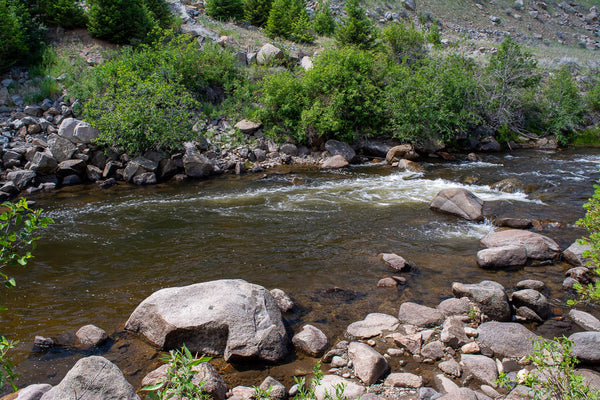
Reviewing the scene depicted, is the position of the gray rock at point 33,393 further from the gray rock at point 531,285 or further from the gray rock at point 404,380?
the gray rock at point 531,285

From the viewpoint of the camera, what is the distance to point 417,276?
26.7 ft

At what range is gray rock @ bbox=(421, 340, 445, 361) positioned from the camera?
5625mm

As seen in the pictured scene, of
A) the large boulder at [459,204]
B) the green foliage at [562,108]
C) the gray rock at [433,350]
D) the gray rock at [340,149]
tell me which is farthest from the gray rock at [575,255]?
the green foliage at [562,108]

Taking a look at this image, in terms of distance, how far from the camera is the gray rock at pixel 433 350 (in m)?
5.62

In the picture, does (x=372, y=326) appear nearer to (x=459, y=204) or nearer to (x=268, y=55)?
(x=459, y=204)

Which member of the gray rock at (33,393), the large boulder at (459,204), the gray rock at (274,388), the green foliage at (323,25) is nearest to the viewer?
the gray rock at (33,393)

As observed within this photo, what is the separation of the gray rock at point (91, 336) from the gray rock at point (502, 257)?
24.4 feet

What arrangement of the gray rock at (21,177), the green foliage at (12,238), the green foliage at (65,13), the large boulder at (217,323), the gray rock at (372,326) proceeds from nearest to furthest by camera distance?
the green foliage at (12,238) → the large boulder at (217,323) → the gray rock at (372,326) → the gray rock at (21,177) → the green foliage at (65,13)

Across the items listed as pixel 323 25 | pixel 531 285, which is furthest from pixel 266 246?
pixel 323 25

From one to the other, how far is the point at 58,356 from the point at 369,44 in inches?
1096

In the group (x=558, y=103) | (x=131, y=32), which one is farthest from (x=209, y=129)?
(x=558, y=103)

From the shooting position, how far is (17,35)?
820 inches

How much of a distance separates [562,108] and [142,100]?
2473cm

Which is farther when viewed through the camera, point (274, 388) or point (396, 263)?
point (396, 263)
